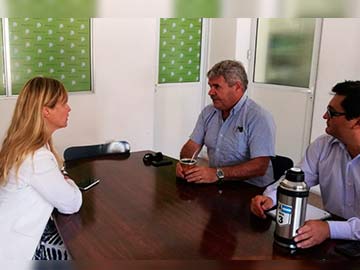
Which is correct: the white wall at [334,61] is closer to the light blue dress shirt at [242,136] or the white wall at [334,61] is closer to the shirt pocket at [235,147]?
the light blue dress shirt at [242,136]

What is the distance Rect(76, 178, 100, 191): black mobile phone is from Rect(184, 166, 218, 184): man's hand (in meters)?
0.44

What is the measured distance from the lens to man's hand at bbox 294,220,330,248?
121 centimetres

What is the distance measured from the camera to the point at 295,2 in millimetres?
225

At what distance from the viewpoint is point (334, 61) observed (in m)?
3.75

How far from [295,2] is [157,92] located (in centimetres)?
444

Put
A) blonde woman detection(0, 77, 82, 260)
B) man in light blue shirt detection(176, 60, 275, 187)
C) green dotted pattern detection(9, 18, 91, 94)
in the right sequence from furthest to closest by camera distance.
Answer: green dotted pattern detection(9, 18, 91, 94) → man in light blue shirt detection(176, 60, 275, 187) → blonde woman detection(0, 77, 82, 260)

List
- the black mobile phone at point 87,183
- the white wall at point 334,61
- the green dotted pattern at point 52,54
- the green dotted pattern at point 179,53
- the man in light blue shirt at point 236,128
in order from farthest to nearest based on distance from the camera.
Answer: the green dotted pattern at point 179,53 → the white wall at point 334,61 → the green dotted pattern at point 52,54 → the man in light blue shirt at point 236,128 → the black mobile phone at point 87,183

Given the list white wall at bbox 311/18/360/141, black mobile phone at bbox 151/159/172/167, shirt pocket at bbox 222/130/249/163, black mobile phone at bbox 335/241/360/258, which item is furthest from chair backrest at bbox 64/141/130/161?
white wall at bbox 311/18/360/141

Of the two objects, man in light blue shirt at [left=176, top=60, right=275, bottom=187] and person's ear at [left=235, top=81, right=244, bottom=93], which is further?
person's ear at [left=235, top=81, right=244, bottom=93]

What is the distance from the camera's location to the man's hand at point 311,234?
1.21 meters

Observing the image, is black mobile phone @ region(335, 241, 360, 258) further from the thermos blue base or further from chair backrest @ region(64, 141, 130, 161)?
chair backrest @ region(64, 141, 130, 161)

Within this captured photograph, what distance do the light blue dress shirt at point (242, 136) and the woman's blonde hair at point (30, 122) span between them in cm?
103

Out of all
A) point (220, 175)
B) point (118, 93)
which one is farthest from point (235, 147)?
point (118, 93)

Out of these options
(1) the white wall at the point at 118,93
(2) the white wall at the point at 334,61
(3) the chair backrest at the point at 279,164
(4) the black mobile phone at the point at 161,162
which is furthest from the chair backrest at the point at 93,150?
(2) the white wall at the point at 334,61
